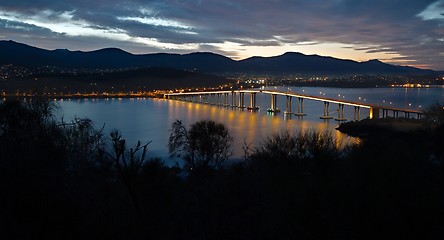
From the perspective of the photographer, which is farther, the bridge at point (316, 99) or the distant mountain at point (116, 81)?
the distant mountain at point (116, 81)

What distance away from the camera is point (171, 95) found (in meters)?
56.9

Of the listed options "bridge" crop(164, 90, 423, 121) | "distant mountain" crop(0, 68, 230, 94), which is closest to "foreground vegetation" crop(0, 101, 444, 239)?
"bridge" crop(164, 90, 423, 121)

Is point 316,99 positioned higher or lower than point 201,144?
lower

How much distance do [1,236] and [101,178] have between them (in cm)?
271

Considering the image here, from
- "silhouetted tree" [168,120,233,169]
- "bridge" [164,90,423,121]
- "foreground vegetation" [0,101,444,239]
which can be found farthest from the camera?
"bridge" [164,90,423,121]

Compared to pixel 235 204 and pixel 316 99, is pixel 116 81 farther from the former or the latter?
pixel 235 204

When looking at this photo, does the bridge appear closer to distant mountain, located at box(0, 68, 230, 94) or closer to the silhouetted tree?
distant mountain, located at box(0, 68, 230, 94)

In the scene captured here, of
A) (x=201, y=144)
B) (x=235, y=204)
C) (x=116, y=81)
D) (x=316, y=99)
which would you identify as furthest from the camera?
(x=116, y=81)

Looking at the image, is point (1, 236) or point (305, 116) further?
point (305, 116)

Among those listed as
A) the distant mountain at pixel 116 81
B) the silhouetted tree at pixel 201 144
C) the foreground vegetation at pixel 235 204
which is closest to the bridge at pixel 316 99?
the distant mountain at pixel 116 81

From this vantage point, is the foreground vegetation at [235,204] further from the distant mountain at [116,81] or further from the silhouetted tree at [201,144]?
the distant mountain at [116,81]

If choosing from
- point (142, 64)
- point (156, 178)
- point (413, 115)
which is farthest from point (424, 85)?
point (156, 178)

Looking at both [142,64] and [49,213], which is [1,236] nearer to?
[49,213]

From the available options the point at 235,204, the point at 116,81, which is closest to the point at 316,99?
the point at 235,204
